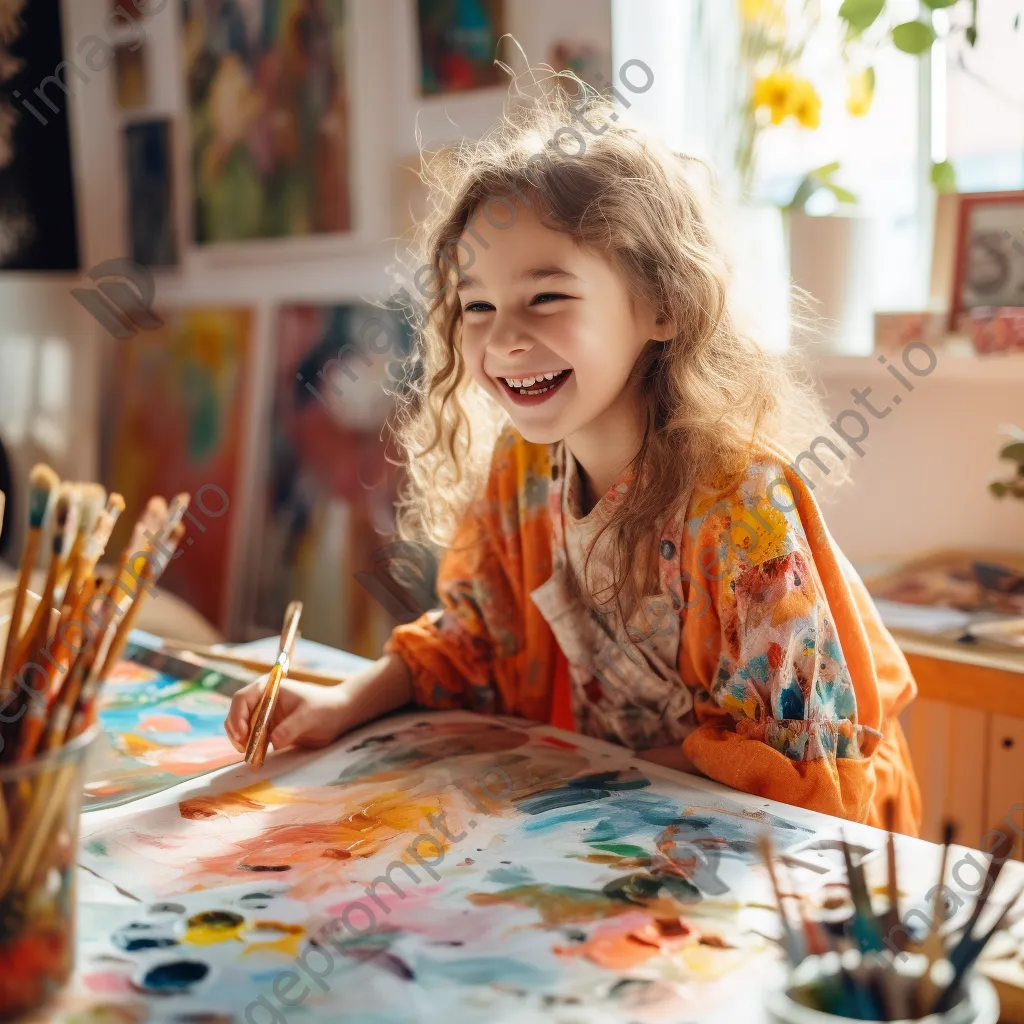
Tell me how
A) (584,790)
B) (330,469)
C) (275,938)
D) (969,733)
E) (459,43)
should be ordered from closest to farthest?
(275,938) < (584,790) < (969,733) < (459,43) < (330,469)

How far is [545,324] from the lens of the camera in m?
0.98

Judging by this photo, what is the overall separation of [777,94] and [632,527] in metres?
1.01

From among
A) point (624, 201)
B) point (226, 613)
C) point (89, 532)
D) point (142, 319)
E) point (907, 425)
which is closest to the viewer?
point (89, 532)

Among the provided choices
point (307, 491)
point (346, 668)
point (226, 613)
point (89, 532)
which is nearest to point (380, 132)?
point (307, 491)

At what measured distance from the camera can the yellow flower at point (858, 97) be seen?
5.79 feet

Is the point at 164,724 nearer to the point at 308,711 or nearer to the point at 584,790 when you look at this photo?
the point at 308,711

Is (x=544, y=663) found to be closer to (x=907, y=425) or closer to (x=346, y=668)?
(x=346, y=668)

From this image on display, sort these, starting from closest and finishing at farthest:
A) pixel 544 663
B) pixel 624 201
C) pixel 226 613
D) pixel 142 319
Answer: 1. pixel 624 201
2. pixel 544 663
3. pixel 226 613
4. pixel 142 319

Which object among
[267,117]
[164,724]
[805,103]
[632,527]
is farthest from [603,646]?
[267,117]

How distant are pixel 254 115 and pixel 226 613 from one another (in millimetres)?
1099

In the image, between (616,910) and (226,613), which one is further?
(226,613)

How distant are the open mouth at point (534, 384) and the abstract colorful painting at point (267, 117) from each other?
1.44m

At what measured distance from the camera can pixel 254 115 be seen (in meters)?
2.55

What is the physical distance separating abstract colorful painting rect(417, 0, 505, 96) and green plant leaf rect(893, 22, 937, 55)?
69 centimetres
